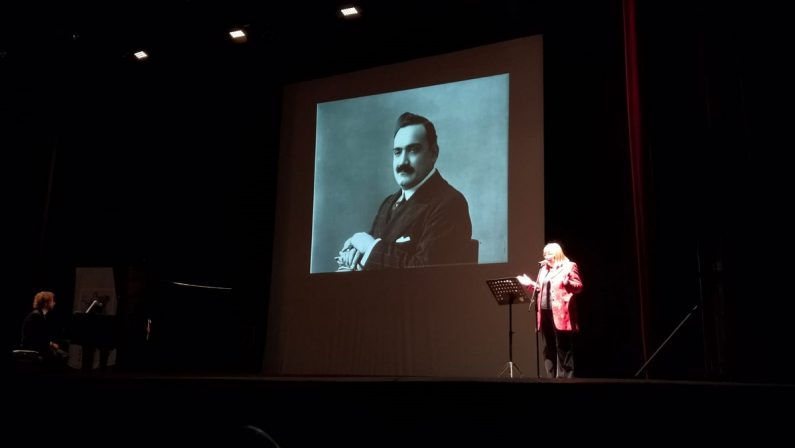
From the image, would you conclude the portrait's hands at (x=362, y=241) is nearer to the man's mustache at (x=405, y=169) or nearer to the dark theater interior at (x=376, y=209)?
the dark theater interior at (x=376, y=209)

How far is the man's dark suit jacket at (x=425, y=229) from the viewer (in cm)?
656

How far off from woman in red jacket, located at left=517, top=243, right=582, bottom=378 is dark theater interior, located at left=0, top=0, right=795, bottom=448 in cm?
14

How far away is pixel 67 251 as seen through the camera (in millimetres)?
8906

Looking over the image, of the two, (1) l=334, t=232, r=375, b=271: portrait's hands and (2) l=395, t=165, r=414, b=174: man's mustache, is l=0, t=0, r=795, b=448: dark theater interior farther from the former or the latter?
(2) l=395, t=165, r=414, b=174: man's mustache

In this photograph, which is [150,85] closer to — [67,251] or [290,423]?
[67,251]

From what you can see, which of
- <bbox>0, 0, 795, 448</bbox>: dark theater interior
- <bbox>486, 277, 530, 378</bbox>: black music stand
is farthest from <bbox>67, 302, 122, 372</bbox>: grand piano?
<bbox>486, 277, 530, 378</bbox>: black music stand

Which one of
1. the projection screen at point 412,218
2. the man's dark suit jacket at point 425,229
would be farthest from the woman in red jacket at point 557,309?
the man's dark suit jacket at point 425,229

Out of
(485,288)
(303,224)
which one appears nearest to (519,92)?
(485,288)

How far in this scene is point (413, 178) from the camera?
6914 millimetres

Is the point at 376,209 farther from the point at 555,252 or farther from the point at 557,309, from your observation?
the point at 557,309

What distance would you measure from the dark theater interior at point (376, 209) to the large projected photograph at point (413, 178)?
0.03m

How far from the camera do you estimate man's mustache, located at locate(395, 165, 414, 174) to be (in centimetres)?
695

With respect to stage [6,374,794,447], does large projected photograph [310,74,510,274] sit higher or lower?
higher

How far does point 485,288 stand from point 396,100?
232 centimetres
